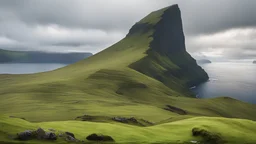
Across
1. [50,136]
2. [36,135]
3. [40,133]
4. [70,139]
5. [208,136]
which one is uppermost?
[40,133]

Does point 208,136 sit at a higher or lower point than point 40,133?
lower

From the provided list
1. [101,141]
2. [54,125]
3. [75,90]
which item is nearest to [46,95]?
[75,90]

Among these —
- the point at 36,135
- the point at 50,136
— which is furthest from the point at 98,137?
the point at 36,135

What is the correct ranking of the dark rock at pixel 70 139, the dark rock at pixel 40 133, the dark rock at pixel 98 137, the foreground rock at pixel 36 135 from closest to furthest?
the foreground rock at pixel 36 135 → the dark rock at pixel 40 133 → the dark rock at pixel 70 139 → the dark rock at pixel 98 137

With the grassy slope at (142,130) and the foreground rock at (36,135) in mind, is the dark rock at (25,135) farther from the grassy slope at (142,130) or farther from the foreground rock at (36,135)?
the grassy slope at (142,130)

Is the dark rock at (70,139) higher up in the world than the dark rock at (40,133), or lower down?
lower down

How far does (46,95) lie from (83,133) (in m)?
126

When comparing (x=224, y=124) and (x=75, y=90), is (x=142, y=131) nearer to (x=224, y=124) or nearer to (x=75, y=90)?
(x=224, y=124)

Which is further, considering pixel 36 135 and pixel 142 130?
pixel 142 130

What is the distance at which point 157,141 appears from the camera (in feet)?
193

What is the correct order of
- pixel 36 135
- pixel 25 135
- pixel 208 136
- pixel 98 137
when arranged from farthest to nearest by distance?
pixel 208 136 < pixel 98 137 < pixel 36 135 < pixel 25 135

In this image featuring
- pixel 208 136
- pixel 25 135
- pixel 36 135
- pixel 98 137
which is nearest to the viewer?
pixel 25 135

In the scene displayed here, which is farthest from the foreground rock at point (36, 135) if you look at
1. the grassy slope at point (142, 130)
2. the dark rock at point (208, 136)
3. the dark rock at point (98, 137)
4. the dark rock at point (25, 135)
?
the dark rock at point (208, 136)

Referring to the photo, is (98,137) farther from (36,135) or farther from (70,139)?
(36,135)
